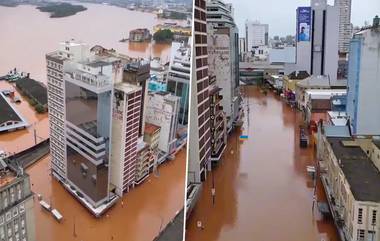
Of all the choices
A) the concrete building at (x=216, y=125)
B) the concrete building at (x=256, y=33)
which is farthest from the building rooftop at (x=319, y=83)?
the concrete building at (x=256, y=33)

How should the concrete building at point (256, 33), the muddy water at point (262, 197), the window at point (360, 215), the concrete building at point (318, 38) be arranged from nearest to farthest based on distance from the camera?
1. the window at point (360, 215)
2. the muddy water at point (262, 197)
3. the concrete building at point (318, 38)
4. the concrete building at point (256, 33)

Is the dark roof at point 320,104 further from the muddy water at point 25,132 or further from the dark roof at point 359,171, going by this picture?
the muddy water at point 25,132

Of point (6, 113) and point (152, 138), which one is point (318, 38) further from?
point (6, 113)

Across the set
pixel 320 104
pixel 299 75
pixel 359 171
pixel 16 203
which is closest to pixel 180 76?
pixel 16 203

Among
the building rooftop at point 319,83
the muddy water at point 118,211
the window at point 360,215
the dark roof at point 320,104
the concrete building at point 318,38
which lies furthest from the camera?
the concrete building at point 318,38

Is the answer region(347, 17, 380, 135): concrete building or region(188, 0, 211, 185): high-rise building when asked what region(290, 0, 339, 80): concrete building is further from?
region(188, 0, 211, 185): high-rise building
